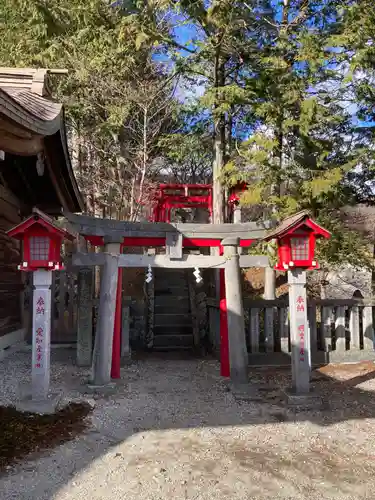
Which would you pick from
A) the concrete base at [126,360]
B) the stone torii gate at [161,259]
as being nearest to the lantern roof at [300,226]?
the stone torii gate at [161,259]

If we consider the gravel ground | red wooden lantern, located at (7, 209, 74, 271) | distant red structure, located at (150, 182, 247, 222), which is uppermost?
distant red structure, located at (150, 182, 247, 222)

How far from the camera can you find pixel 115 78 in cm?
1250

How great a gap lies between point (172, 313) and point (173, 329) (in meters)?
0.58

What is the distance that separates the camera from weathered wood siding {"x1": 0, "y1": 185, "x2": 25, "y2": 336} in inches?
322

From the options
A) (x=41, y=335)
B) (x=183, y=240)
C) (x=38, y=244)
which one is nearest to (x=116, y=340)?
(x=41, y=335)

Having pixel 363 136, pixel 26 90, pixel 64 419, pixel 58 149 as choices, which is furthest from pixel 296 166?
pixel 64 419

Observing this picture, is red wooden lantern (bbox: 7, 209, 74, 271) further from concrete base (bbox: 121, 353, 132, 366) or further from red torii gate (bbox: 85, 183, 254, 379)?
concrete base (bbox: 121, 353, 132, 366)

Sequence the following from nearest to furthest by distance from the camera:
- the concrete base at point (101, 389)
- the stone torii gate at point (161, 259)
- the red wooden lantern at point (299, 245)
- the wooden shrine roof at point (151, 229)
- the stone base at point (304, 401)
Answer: the stone base at point (304, 401)
the red wooden lantern at point (299, 245)
the concrete base at point (101, 389)
the stone torii gate at point (161, 259)
the wooden shrine roof at point (151, 229)

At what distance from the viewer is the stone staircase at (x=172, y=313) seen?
10.7 meters

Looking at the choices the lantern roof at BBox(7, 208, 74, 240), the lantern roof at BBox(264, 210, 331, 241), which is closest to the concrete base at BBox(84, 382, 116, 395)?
the lantern roof at BBox(7, 208, 74, 240)

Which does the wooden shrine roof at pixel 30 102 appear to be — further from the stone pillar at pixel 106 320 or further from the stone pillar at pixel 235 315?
the stone pillar at pixel 235 315

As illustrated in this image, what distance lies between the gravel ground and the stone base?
97 millimetres

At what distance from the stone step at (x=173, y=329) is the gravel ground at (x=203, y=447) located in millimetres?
3678

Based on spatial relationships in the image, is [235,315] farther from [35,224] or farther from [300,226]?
[35,224]
